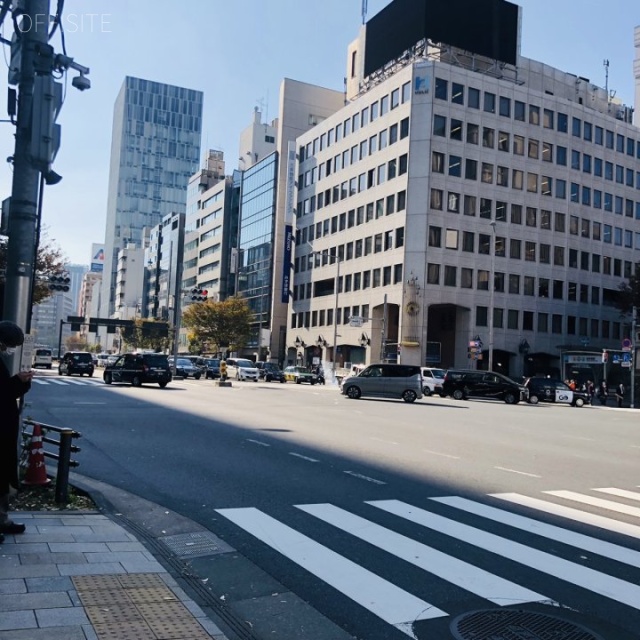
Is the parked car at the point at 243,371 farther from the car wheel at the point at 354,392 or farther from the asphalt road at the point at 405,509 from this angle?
the asphalt road at the point at 405,509

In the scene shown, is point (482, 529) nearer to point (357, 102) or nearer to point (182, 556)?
point (182, 556)

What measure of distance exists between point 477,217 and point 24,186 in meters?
56.7

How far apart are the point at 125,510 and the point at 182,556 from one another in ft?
6.51

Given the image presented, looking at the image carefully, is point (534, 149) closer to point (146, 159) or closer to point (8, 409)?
point (8, 409)

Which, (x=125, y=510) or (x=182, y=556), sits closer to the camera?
(x=182, y=556)

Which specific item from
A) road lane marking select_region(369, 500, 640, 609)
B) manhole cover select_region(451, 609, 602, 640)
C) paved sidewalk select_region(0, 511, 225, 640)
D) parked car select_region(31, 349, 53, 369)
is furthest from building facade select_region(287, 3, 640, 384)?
manhole cover select_region(451, 609, 602, 640)

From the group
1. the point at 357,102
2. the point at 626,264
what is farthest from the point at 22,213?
the point at 626,264

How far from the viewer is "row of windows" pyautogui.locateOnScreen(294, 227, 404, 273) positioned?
60647 millimetres

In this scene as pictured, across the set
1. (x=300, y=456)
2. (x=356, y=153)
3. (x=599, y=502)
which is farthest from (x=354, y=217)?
(x=599, y=502)

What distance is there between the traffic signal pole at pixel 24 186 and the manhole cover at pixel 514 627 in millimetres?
5360

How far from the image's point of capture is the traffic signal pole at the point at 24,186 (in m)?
7.21

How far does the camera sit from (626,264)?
229 feet

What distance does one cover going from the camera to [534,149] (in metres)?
63.5

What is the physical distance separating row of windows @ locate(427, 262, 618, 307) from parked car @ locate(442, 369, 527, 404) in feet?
67.5
